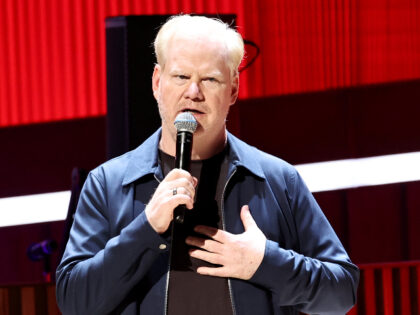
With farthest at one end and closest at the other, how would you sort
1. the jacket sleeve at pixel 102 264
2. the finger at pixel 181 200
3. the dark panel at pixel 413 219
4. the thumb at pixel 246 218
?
the dark panel at pixel 413 219 → the thumb at pixel 246 218 → the jacket sleeve at pixel 102 264 → the finger at pixel 181 200

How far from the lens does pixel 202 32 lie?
1.65 metres

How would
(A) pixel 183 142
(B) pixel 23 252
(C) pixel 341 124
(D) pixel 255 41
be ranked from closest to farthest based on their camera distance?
(A) pixel 183 142 < (C) pixel 341 124 < (D) pixel 255 41 < (B) pixel 23 252

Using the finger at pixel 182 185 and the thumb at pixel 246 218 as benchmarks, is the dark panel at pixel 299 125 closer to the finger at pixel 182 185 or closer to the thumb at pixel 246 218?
the thumb at pixel 246 218

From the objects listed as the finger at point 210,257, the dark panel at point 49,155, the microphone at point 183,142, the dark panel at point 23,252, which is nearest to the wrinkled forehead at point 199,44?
the microphone at point 183,142

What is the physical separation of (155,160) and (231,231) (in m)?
0.23

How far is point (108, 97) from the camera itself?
226 cm

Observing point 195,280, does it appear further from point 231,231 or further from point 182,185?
point 182,185

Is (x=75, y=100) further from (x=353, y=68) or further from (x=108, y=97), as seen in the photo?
(x=108, y=97)

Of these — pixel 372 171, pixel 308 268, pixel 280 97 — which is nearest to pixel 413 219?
pixel 372 171

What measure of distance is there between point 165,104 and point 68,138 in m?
2.39

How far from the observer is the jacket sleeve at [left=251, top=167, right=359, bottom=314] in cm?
154

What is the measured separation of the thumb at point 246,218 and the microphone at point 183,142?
0.20m

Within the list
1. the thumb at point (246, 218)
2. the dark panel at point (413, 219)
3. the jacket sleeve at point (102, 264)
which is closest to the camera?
the jacket sleeve at point (102, 264)

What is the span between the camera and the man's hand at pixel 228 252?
1.52 metres
